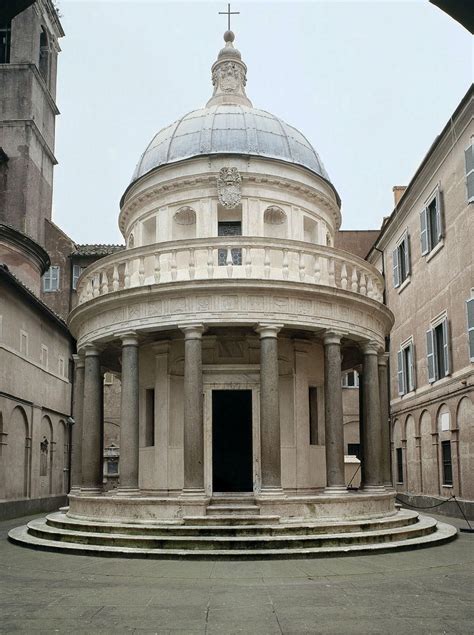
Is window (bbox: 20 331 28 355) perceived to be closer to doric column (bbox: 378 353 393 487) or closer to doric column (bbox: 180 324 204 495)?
doric column (bbox: 180 324 204 495)

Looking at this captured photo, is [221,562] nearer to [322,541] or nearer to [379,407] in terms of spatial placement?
[322,541]

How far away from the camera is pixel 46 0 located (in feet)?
154

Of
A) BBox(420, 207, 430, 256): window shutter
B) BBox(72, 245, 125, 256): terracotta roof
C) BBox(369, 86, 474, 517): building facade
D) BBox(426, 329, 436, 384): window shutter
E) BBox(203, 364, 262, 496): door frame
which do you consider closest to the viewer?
BBox(203, 364, 262, 496): door frame

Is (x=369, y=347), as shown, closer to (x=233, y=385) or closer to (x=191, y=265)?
(x=233, y=385)

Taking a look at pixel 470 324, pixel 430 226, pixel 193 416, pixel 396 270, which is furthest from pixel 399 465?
pixel 193 416

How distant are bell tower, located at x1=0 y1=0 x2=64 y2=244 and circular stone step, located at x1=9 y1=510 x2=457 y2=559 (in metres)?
26.7

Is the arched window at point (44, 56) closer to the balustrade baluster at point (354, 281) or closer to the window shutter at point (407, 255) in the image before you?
the window shutter at point (407, 255)

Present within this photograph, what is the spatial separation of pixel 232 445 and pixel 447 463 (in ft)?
32.5

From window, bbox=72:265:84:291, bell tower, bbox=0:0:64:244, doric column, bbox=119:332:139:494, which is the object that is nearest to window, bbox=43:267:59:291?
window, bbox=72:265:84:291

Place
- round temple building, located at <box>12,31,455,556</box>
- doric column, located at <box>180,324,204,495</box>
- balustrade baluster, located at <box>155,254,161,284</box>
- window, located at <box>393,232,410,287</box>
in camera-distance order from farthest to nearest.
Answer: window, located at <box>393,232,410,287</box>, balustrade baluster, located at <box>155,254,161,284</box>, doric column, located at <box>180,324,204,495</box>, round temple building, located at <box>12,31,455,556</box>

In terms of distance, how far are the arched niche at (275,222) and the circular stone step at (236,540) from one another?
9312mm

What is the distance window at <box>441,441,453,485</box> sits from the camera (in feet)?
84.4

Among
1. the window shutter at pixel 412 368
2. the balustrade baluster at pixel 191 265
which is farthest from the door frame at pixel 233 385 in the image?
the window shutter at pixel 412 368

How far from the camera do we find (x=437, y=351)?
89.1 ft
